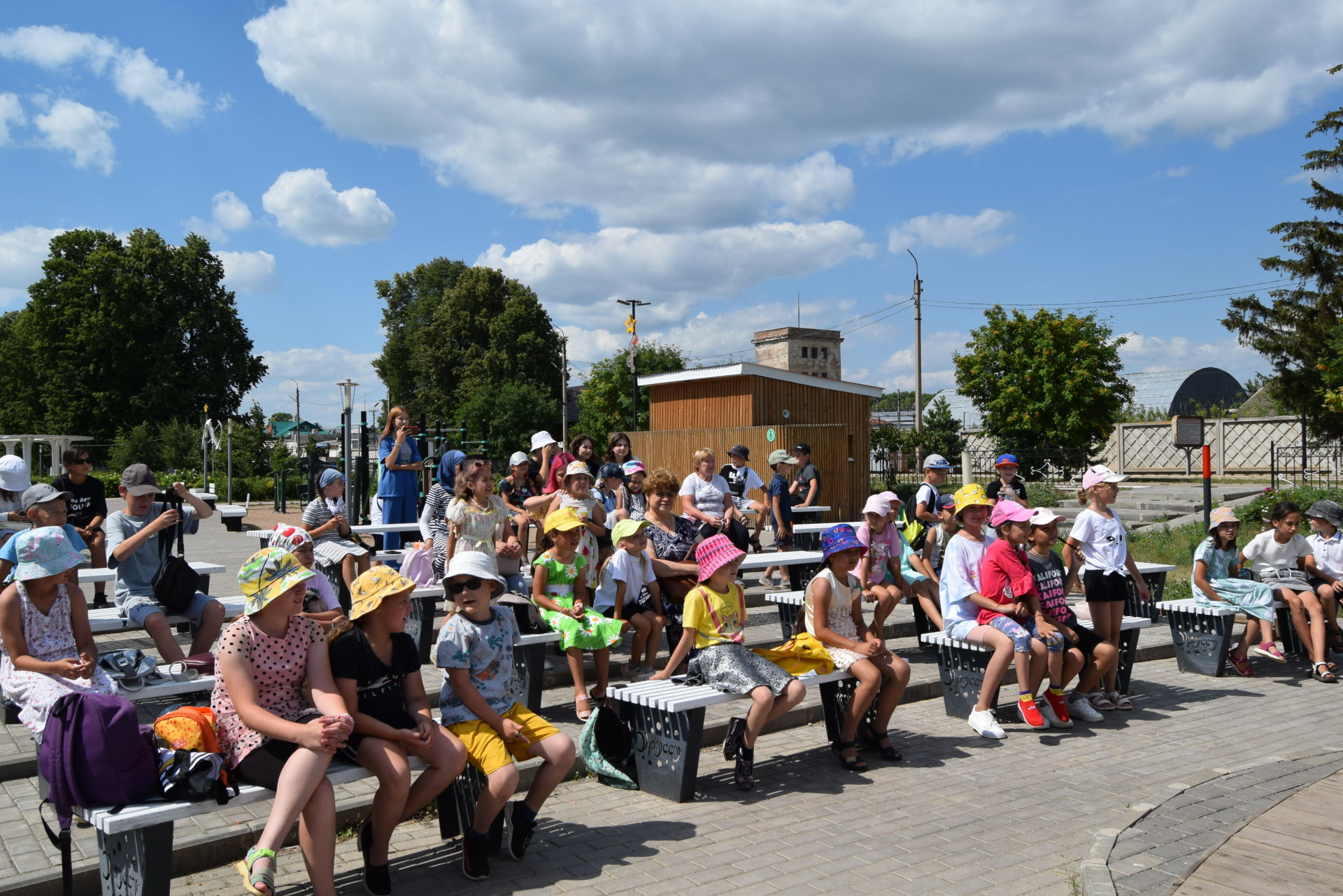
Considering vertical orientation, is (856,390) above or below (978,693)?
above

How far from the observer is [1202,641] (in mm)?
8281

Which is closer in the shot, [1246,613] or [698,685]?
[698,685]

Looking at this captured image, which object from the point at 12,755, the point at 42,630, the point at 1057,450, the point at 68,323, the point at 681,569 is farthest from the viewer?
the point at 68,323

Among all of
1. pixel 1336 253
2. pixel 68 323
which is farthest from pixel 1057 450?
pixel 68 323

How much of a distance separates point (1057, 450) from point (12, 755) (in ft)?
80.5

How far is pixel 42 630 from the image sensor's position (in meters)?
4.63

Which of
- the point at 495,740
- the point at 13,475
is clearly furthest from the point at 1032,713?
the point at 13,475

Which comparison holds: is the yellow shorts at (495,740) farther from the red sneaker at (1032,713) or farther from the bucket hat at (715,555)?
the red sneaker at (1032,713)

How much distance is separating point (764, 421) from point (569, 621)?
1988 cm

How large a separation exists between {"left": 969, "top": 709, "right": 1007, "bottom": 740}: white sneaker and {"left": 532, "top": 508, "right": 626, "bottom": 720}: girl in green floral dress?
92.8 inches

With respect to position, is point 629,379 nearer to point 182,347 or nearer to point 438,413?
point 438,413

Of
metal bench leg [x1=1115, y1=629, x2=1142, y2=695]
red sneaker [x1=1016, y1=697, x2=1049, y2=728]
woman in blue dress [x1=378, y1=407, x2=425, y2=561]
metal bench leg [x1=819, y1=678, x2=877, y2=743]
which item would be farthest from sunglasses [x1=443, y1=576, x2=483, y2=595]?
woman in blue dress [x1=378, y1=407, x2=425, y2=561]

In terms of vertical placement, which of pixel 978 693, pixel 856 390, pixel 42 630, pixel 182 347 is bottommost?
pixel 978 693

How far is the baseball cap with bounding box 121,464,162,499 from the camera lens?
6.32 m
